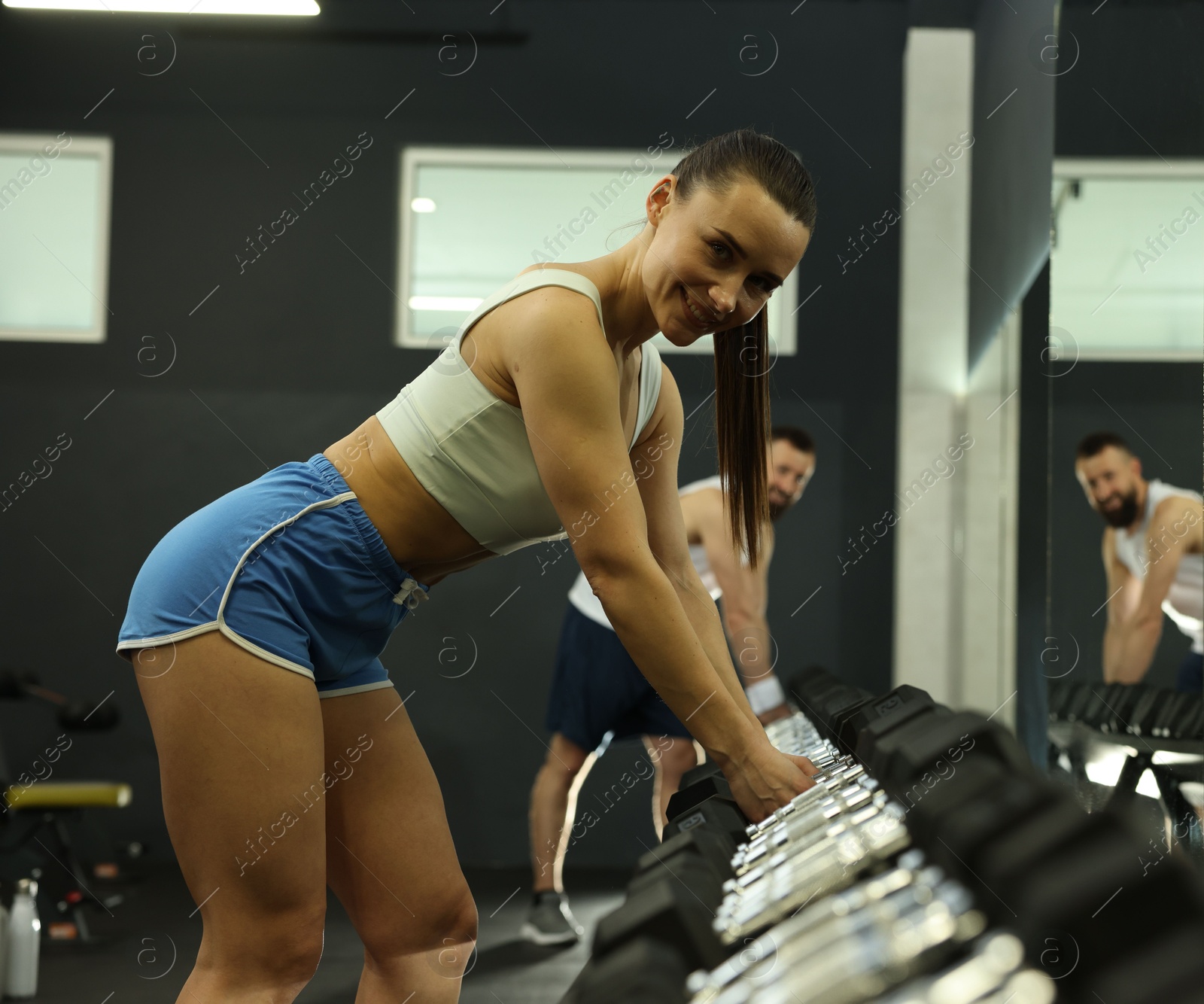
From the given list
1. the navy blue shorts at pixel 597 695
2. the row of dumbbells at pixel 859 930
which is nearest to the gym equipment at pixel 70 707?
the navy blue shorts at pixel 597 695

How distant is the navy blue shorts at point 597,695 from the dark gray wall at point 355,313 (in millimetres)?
1242

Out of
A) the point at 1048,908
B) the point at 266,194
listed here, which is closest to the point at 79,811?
the point at 266,194

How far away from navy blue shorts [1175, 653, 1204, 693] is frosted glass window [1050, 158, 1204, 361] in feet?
1.75

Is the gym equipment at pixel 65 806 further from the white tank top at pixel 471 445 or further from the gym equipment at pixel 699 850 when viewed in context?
the gym equipment at pixel 699 850

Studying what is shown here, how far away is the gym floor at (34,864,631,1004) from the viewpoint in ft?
8.77

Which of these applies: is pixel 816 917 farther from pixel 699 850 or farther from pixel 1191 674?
pixel 1191 674

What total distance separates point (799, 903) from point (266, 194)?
4491 millimetres

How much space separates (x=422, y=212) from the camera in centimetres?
450

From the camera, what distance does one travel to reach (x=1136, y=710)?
2139 millimetres

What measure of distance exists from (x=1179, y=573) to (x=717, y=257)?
1.42 meters

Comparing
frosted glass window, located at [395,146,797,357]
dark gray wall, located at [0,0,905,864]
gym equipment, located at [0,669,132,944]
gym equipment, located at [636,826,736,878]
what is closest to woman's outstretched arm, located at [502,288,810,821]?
gym equipment, located at [636,826,736,878]

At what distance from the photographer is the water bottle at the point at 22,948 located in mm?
2600

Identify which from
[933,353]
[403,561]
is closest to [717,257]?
[403,561]

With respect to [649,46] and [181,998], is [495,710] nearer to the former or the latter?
[649,46]
